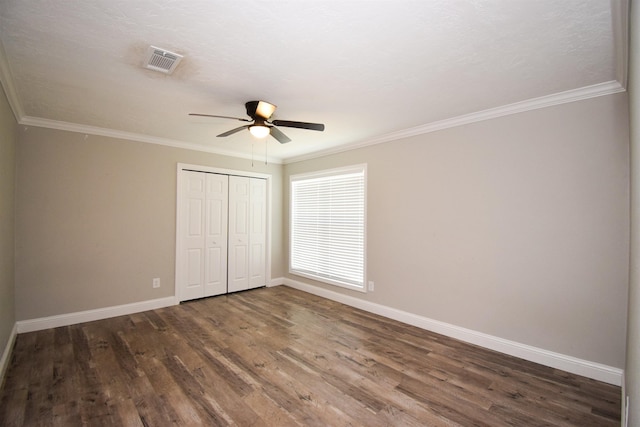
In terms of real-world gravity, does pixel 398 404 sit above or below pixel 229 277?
below

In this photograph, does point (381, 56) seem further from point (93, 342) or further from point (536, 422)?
point (93, 342)

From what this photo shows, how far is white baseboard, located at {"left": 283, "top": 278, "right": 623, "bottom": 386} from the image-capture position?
2.45 meters

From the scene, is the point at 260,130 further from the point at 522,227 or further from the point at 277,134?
the point at 522,227

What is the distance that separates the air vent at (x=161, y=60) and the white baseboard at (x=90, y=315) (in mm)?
3355

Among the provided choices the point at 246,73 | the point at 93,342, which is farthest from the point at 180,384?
the point at 246,73

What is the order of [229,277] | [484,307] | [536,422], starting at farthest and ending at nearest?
[229,277] → [484,307] → [536,422]

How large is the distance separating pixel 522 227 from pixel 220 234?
170 inches

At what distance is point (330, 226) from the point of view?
194 inches

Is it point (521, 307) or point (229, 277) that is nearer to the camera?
point (521, 307)

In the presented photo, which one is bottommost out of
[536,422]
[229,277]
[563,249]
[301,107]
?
[536,422]

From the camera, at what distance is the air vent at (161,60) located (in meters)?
2.00

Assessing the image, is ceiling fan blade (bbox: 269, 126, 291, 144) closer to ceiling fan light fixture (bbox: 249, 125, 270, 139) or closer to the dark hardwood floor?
ceiling fan light fixture (bbox: 249, 125, 270, 139)

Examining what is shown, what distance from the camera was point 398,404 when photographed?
215 centimetres

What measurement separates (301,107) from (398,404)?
110 inches
